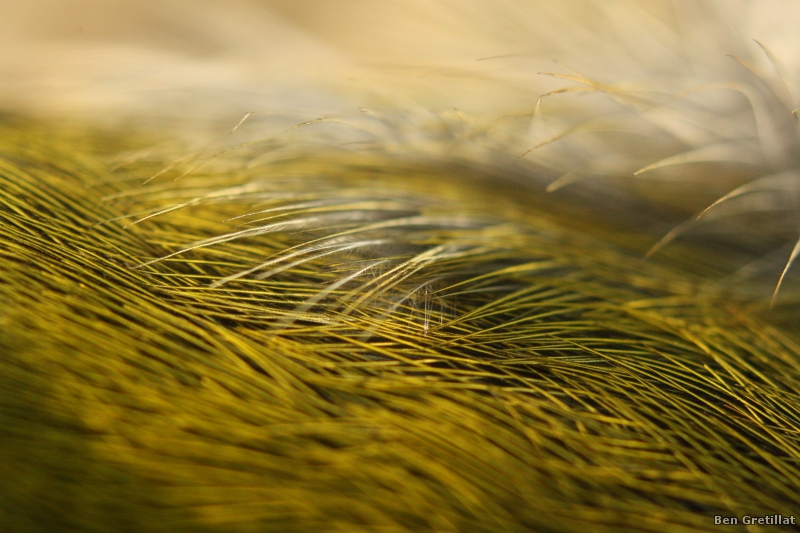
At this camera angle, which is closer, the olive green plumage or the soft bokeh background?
the olive green plumage

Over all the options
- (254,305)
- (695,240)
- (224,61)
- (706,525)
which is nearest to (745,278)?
(695,240)

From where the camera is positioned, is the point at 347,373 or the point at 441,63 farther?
the point at 441,63

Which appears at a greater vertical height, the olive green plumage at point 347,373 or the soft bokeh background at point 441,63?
the soft bokeh background at point 441,63

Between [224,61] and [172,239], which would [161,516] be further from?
[224,61]

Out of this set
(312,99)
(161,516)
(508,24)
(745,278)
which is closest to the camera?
(161,516)

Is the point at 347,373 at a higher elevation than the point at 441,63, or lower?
lower

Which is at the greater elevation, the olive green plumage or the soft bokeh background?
the soft bokeh background

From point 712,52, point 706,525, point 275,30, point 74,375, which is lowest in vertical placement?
point 706,525

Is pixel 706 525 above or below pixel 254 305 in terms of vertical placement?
below
